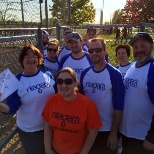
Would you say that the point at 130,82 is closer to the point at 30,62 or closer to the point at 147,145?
the point at 147,145

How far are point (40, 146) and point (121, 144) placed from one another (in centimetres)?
104

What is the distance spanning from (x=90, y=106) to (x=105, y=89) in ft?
1.00

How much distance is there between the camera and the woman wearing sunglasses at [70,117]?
2.49 m

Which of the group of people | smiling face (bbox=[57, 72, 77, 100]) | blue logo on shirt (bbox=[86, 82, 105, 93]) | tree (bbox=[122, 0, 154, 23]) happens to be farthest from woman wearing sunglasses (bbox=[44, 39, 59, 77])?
tree (bbox=[122, 0, 154, 23])

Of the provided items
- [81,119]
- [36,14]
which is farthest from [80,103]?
[36,14]

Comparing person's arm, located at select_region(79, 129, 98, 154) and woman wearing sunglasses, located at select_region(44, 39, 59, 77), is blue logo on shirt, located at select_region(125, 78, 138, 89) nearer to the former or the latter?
person's arm, located at select_region(79, 129, 98, 154)

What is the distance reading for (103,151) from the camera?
9.87 feet

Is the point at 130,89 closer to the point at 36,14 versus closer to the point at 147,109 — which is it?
the point at 147,109

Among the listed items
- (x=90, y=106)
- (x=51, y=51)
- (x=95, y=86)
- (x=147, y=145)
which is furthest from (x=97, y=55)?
(x=51, y=51)

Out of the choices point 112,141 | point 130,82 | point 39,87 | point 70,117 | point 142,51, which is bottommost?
point 112,141

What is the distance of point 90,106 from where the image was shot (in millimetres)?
2514

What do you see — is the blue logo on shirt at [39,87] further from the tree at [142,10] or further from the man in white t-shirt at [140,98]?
the tree at [142,10]

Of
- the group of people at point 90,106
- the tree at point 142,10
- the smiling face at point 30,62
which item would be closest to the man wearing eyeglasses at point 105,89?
the group of people at point 90,106

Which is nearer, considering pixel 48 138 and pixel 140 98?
pixel 140 98
